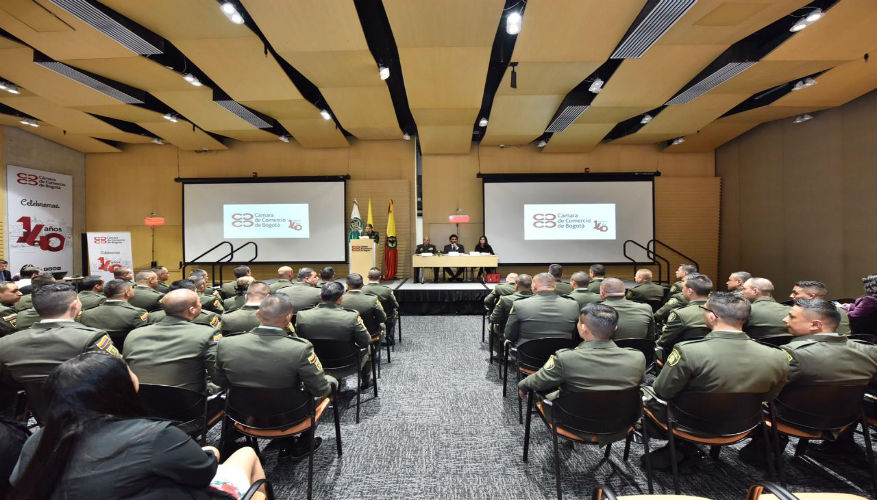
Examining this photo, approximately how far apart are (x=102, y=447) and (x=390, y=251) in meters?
8.18

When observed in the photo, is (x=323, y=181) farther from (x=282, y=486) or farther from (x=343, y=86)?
(x=282, y=486)

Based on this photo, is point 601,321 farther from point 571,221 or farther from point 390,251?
point 571,221

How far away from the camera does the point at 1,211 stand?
7488mm

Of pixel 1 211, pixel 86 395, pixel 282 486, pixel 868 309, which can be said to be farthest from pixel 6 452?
pixel 1 211

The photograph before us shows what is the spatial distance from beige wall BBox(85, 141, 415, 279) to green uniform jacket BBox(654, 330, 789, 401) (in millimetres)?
7891

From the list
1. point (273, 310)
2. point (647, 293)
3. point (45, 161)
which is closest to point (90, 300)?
point (273, 310)

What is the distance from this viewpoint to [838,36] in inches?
164

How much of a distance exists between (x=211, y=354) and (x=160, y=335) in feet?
1.06

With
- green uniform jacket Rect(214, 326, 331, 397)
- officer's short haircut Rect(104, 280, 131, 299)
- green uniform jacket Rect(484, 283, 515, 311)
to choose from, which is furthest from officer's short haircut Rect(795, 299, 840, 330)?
officer's short haircut Rect(104, 280, 131, 299)

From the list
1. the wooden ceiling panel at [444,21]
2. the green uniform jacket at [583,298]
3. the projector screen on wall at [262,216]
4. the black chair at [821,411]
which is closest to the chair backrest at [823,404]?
the black chair at [821,411]

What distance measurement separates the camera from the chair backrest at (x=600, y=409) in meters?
1.86

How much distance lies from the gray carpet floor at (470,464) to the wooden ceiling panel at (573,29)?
394cm

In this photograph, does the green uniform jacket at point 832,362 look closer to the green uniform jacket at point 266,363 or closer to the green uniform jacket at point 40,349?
the green uniform jacket at point 266,363

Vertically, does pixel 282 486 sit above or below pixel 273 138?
below
